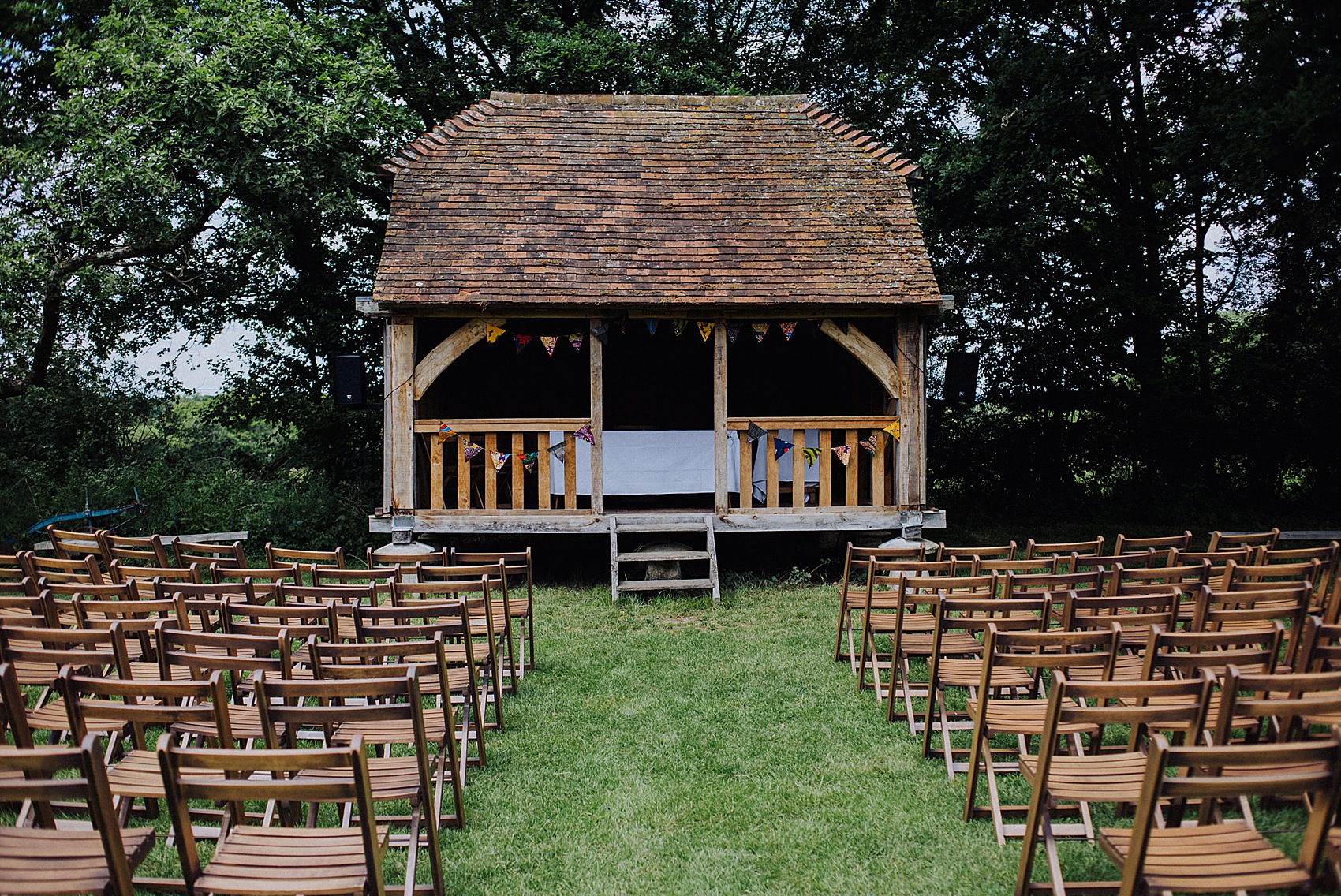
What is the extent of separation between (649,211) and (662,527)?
3723 mm

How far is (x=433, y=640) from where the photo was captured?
4.21 metres

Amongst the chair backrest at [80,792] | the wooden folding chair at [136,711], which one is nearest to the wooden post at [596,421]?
the wooden folding chair at [136,711]

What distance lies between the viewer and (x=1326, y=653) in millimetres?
3896

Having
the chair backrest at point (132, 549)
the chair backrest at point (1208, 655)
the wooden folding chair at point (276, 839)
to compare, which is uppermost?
the chair backrest at point (132, 549)

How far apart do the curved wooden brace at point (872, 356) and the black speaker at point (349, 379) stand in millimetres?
5367

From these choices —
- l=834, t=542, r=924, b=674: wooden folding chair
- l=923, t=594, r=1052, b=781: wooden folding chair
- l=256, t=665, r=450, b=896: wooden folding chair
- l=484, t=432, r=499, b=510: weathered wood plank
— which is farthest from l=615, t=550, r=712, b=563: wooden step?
l=256, t=665, r=450, b=896: wooden folding chair

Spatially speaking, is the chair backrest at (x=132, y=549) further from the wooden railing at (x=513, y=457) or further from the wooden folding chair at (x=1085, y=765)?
the wooden folding chair at (x=1085, y=765)

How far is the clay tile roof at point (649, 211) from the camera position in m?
9.89

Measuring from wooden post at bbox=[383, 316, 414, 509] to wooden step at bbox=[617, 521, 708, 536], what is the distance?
2272 millimetres

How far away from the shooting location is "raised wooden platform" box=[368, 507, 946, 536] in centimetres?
990

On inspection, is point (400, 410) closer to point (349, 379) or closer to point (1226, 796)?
point (349, 379)

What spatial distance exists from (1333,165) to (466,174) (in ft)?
36.2

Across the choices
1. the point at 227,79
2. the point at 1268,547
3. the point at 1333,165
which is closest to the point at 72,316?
the point at 227,79

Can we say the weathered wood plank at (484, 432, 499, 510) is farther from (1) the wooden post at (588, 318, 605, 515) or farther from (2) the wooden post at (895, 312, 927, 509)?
(2) the wooden post at (895, 312, 927, 509)
